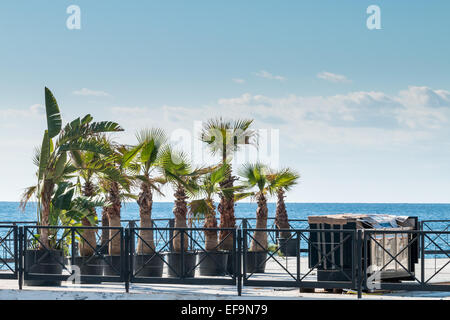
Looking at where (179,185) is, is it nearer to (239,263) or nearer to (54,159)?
→ (54,159)

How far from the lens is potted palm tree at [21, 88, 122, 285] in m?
13.4

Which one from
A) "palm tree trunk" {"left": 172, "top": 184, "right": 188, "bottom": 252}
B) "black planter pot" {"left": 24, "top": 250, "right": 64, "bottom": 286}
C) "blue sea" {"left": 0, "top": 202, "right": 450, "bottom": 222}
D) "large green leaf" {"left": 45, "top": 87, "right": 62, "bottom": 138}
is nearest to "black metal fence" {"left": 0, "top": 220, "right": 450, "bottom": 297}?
"black planter pot" {"left": 24, "top": 250, "right": 64, "bottom": 286}

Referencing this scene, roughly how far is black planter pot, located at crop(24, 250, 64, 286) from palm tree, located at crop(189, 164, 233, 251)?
3676mm

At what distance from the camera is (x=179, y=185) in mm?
15289

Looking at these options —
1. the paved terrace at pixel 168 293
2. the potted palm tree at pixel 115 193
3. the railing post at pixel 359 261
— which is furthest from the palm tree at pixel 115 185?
the railing post at pixel 359 261

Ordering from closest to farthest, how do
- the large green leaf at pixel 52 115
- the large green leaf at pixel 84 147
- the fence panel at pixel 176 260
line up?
the fence panel at pixel 176 260
the large green leaf at pixel 84 147
the large green leaf at pixel 52 115

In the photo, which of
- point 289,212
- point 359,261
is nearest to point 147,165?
point 359,261

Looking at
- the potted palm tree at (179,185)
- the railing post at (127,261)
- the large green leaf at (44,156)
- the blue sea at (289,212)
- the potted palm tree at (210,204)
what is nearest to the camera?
the railing post at (127,261)

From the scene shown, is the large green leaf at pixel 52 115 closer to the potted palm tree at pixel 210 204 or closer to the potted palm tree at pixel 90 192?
the potted palm tree at pixel 90 192

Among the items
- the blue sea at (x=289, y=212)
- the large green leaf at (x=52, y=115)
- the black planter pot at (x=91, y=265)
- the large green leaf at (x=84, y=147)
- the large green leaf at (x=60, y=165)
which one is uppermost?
the large green leaf at (x=52, y=115)

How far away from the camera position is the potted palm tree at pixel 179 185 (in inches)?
576

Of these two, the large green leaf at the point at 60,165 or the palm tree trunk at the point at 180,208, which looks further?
the palm tree trunk at the point at 180,208

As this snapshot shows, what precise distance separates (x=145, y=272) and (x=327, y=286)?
14.0 feet
